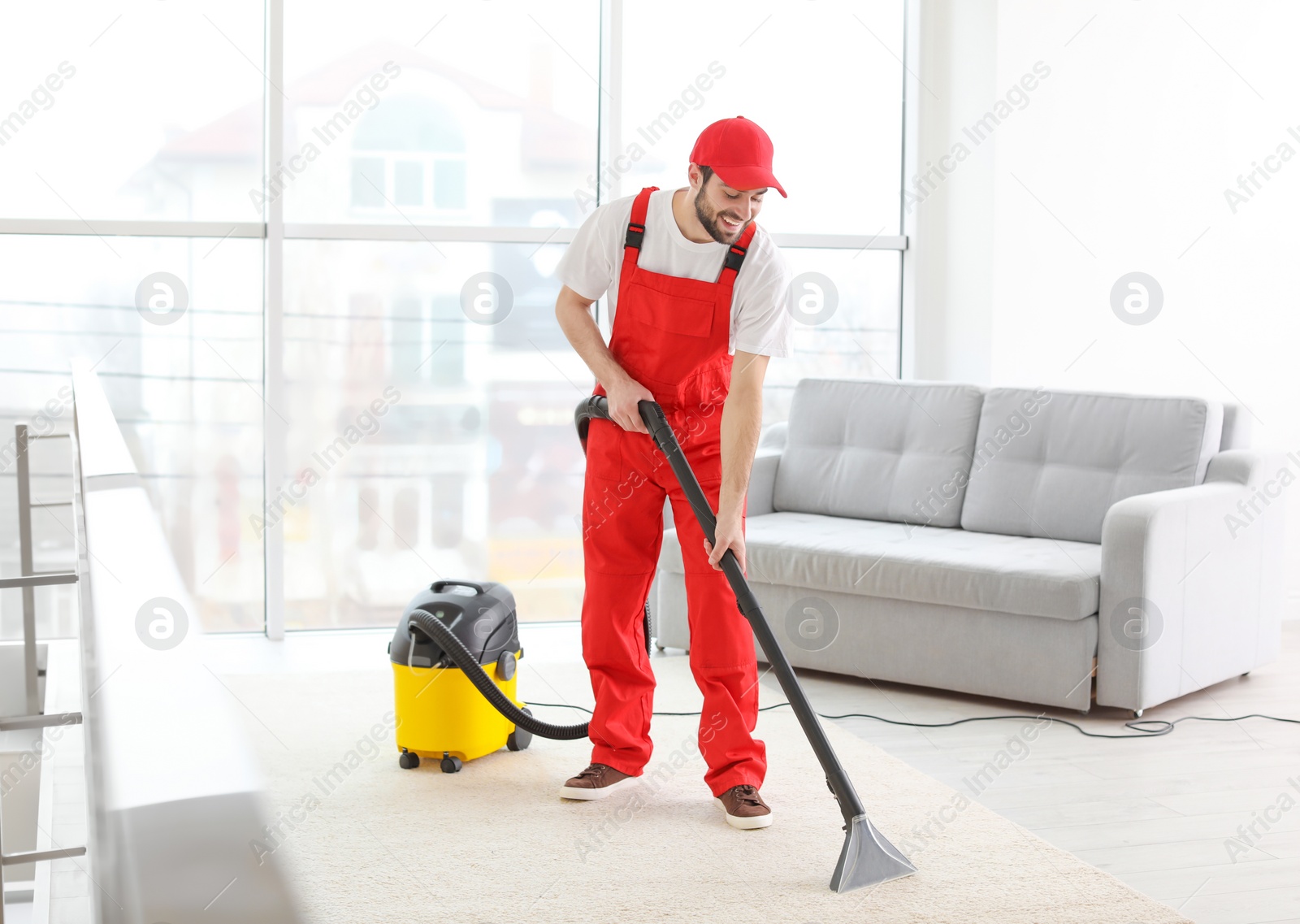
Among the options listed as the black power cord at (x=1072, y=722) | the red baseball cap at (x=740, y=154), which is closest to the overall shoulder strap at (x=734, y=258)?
the red baseball cap at (x=740, y=154)

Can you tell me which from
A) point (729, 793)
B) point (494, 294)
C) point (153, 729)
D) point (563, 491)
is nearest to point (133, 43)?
point (494, 294)

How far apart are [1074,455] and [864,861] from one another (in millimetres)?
1993

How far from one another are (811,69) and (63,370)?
2921 mm

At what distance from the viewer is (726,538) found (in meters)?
2.38

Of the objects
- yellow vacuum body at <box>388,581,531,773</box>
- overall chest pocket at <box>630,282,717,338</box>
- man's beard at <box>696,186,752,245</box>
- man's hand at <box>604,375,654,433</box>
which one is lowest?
yellow vacuum body at <box>388,581,531,773</box>

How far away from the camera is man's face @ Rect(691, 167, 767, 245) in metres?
2.29

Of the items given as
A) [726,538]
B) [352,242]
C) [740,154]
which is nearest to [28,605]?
[726,538]

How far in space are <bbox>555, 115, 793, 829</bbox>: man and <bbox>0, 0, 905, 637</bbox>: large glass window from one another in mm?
1902

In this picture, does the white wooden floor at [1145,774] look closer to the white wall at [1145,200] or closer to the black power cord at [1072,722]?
the black power cord at [1072,722]

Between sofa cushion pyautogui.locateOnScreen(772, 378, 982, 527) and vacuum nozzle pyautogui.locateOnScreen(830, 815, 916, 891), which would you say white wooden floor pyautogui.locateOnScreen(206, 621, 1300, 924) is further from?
sofa cushion pyautogui.locateOnScreen(772, 378, 982, 527)

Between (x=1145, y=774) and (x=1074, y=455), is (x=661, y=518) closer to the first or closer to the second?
(x=1145, y=774)

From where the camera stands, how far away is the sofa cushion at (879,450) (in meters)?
4.06

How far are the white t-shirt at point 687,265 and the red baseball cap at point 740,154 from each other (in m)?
0.21

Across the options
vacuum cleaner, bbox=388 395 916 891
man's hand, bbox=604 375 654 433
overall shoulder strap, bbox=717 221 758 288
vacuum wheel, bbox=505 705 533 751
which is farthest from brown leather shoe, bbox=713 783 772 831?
overall shoulder strap, bbox=717 221 758 288
